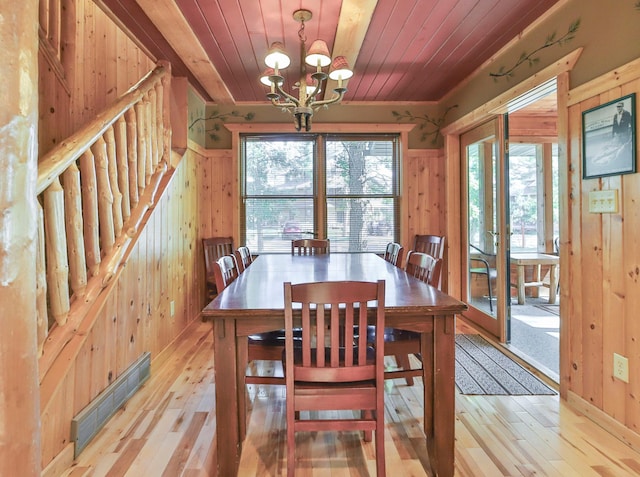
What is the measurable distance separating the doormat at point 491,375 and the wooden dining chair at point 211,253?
2.63 meters

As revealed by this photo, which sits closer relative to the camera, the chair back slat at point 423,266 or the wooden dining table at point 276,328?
the wooden dining table at point 276,328

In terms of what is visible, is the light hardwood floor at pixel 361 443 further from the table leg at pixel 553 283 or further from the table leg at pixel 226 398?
the table leg at pixel 553 283

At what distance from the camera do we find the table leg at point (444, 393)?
4.95 feet

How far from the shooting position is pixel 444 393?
4.99 ft

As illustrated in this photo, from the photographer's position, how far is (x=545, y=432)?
1.88m

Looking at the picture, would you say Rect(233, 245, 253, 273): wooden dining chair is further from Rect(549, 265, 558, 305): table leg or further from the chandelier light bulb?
Rect(549, 265, 558, 305): table leg

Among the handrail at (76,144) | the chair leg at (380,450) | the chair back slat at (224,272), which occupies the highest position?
the handrail at (76,144)

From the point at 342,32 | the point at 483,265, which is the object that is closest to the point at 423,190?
the point at 483,265

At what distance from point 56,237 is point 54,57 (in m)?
0.93

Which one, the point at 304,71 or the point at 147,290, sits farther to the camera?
the point at 147,290

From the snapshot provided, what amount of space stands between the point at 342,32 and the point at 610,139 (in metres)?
1.83

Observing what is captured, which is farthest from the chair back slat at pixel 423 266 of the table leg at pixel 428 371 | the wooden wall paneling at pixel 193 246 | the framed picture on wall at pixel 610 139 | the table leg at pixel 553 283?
the table leg at pixel 553 283

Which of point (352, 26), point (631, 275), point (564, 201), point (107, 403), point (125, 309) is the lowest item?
point (107, 403)

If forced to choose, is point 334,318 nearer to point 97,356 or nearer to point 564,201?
point 97,356
